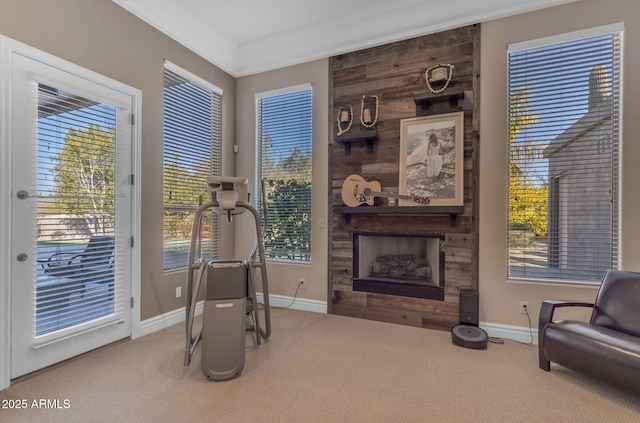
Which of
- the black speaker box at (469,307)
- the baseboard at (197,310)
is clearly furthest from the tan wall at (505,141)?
the baseboard at (197,310)

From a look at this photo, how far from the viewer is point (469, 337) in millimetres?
2906

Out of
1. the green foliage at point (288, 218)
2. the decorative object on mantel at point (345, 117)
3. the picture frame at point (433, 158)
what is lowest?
the green foliage at point (288, 218)

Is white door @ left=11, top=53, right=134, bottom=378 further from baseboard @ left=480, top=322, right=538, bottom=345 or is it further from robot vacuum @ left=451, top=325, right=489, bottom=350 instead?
baseboard @ left=480, top=322, right=538, bottom=345

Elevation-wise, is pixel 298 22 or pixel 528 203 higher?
pixel 298 22

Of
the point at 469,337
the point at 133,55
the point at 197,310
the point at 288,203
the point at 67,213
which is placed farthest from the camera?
the point at 288,203

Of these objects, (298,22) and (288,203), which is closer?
(298,22)

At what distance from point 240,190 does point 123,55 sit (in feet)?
5.61

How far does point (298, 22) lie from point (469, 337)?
3.92 m

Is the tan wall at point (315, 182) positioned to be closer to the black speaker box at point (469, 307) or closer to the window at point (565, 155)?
the black speaker box at point (469, 307)

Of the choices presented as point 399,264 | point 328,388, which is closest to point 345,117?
point 399,264

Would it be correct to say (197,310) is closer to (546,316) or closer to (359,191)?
(359,191)

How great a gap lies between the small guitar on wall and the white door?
2.27m

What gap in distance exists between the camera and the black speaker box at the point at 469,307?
10.2ft

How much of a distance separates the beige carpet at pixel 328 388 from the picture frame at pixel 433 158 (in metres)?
1.53
